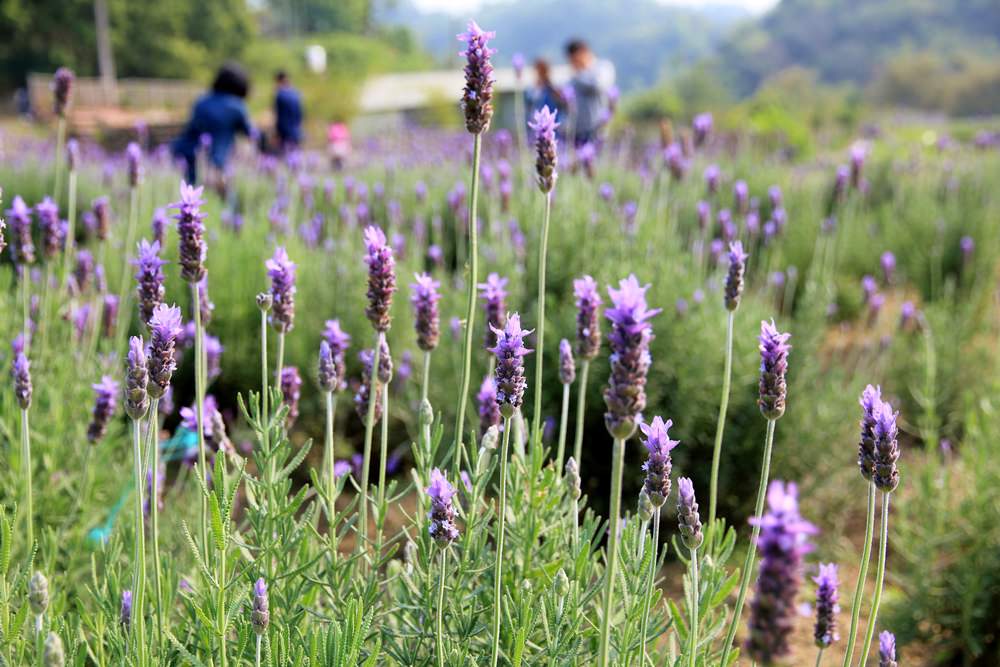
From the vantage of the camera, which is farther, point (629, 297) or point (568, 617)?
point (568, 617)

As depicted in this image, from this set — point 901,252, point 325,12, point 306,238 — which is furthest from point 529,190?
point 325,12

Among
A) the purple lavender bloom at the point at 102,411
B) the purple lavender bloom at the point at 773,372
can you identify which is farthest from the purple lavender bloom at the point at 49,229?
the purple lavender bloom at the point at 773,372

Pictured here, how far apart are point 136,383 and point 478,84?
60 cm

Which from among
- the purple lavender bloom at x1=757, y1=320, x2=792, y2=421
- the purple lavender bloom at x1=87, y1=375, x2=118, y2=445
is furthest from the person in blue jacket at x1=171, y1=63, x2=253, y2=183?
the purple lavender bloom at x1=757, y1=320, x2=792, y2=421

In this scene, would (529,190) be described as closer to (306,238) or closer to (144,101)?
(306,238)

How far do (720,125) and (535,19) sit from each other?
183m

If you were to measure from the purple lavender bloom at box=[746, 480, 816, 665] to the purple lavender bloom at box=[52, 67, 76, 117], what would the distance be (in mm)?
2153

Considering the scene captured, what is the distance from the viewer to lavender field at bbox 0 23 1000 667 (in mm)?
1213

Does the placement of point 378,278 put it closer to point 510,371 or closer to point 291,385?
point 510,371

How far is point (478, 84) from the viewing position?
1249 mm

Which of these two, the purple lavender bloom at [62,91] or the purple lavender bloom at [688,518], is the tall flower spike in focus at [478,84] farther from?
the purple lavender bloom at [62,91]

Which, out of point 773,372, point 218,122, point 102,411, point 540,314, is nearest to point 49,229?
point 102,411

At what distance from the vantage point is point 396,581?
158 cm

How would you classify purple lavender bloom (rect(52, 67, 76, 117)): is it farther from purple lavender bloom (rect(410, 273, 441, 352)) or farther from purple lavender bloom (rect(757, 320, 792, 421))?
purple lavender bloom (rect(757, 320, 792, 421))
